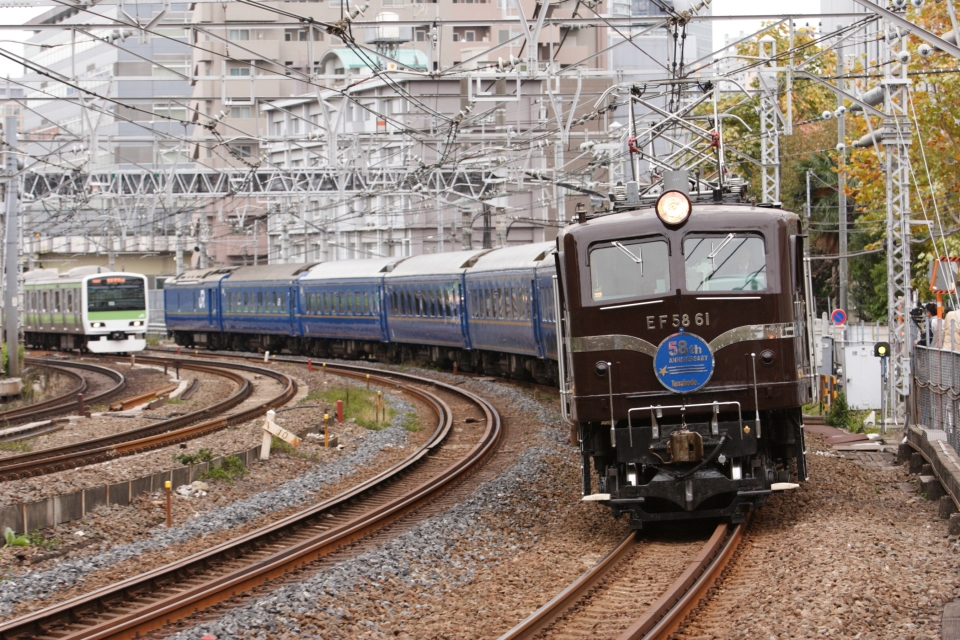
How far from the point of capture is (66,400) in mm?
25781

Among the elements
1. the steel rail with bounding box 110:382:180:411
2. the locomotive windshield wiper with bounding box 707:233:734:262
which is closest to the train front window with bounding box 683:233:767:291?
the locomotive windshield wiper with bounding box 707:233:734:262

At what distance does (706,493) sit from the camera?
1039 cm

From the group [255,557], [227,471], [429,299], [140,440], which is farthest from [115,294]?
[255,557]

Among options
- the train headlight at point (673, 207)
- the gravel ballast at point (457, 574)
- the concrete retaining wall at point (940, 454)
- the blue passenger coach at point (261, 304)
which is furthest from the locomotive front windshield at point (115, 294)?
the train headlight at point (673, 207)

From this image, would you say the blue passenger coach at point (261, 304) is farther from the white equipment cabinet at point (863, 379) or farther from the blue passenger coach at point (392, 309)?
the white equipment cabinet at point (863, 379)

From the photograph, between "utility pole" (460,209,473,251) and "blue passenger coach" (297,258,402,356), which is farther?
"utility pole" (460,209,473,251)

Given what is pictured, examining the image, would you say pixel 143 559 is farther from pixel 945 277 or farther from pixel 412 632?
pixel 945 277

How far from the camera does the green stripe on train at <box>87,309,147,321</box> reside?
41.1 m

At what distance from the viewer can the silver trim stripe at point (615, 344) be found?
10484 mm

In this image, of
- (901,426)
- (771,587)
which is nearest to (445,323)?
(901,426)

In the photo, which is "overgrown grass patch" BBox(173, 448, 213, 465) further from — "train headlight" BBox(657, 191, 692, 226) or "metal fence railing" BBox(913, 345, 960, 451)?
"metal fence railing" BBox(913, 345, 960, 451)

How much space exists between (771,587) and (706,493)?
6.17 feet

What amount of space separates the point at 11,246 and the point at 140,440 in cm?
1231

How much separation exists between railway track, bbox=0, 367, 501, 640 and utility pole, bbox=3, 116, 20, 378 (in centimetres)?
1445
